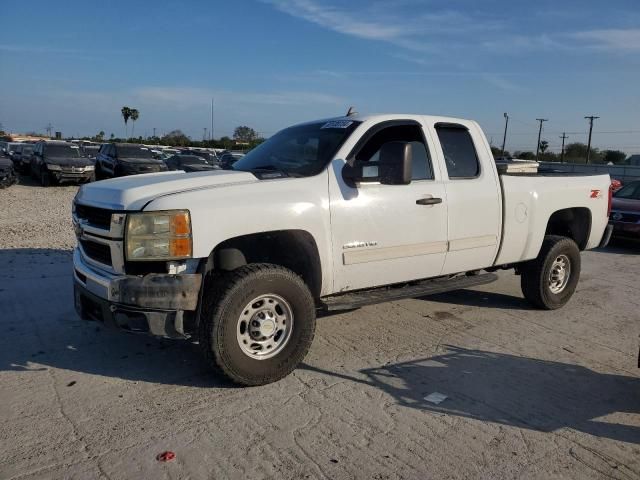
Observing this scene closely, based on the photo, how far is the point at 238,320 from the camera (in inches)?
156

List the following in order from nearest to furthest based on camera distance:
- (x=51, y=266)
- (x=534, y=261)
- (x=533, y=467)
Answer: (x=533, y=467), (x=534, y=261), (x=51, y=266)

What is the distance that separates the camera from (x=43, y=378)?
13.6 ft

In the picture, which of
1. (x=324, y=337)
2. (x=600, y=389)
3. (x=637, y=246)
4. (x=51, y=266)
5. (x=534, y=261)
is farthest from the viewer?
(x=637, y=246)

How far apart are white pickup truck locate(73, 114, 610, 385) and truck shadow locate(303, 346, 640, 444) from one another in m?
0.67

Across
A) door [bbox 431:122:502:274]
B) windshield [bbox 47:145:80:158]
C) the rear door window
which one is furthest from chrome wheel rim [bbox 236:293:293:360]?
windshield [bbox 47:145:80:158]

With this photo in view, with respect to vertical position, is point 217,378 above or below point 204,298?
below

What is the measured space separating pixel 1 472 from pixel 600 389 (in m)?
4.10

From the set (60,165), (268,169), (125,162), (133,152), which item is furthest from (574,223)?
(133,152)

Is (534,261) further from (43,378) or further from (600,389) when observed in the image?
(43,378)

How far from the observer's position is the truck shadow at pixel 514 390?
3.73 m

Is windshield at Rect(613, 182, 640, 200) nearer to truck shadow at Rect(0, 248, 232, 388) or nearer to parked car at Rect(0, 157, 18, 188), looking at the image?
truck shadow at Rect(0, 248, 232, 388)

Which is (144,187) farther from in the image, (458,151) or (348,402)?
(458,151)

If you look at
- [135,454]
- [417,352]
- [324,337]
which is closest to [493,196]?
[417,352]

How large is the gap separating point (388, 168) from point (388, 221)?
0.49 metres
